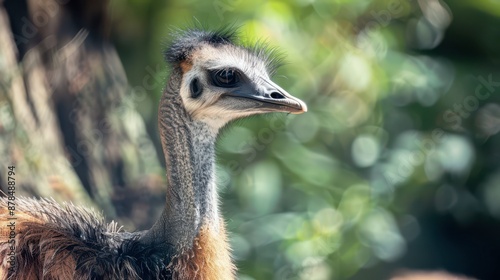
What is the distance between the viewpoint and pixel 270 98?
302 centimetres

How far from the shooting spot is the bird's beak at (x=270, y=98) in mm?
2959

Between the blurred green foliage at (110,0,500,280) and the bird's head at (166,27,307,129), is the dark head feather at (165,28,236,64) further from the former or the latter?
the blurred green foliage at (110,0,500,280)

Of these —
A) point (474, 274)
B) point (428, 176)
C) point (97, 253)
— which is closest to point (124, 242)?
point (97, 253)

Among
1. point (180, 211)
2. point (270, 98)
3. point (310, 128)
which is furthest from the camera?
point (310, 128)

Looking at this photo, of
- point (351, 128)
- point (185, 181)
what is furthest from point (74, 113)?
point (185, 181)

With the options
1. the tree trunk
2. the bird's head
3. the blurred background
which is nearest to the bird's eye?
the bird's head

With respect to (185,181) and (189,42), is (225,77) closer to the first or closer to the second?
(189,42)

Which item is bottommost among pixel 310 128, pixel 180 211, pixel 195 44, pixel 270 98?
pixel 180 211

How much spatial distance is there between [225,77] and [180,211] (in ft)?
1.79

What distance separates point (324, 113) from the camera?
475cm

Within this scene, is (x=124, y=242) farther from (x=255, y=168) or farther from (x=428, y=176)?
(x=428, y=176)

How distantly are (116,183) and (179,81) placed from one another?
1.79m

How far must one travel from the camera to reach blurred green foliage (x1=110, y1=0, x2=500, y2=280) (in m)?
4.52

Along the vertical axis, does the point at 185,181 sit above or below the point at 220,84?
below
